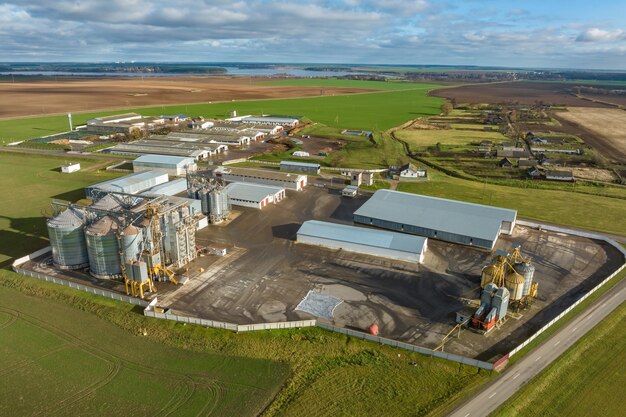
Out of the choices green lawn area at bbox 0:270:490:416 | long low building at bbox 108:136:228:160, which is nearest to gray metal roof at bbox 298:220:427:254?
green lawn area at bbox 0:270:490:416

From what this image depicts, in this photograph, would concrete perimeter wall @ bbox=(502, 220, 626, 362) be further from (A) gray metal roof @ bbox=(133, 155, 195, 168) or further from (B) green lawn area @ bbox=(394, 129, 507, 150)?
(A) gray metal roof @ bbox=(133, 155, 195, 168)

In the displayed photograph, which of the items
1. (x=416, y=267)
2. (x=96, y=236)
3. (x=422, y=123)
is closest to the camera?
(x=96, y=236)

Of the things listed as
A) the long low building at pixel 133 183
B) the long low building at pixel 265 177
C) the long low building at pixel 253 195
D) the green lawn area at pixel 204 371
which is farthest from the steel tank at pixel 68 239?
the long low building at pixel 265 177

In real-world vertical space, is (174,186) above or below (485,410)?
above

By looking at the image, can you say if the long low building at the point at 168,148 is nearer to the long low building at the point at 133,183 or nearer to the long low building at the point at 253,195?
the long low building at the point at 133,183

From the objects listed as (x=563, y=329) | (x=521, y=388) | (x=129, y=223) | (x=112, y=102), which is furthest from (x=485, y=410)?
(x=112, y=102)

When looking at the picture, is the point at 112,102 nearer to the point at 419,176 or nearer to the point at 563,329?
the point at 419,176

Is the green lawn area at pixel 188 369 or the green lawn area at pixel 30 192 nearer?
the green lawn area at pixel 188 369
